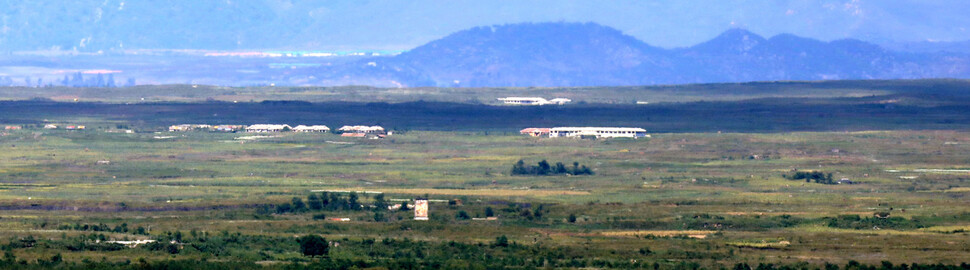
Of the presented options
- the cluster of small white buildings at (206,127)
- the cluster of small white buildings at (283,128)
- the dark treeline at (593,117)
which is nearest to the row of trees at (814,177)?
the dark treeline at (593,117)

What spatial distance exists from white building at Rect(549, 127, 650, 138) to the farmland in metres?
3.68

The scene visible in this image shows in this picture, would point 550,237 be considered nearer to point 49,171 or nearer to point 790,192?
point 790,192

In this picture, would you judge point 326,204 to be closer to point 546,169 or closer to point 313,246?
point 313,246

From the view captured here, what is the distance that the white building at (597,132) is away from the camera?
547ft

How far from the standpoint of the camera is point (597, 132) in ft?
553

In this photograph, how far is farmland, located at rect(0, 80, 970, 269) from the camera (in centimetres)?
7681

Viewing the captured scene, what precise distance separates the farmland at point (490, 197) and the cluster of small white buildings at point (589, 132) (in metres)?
2.51

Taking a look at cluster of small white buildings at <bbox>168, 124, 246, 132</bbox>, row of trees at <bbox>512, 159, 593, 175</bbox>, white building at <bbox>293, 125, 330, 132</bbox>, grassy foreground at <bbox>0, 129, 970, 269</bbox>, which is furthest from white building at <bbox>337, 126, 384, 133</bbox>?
row of trees at <bbox>512, 159, 593, 175</bbox>

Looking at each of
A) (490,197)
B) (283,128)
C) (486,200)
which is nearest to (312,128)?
(283,128)

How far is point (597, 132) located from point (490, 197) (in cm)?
6398

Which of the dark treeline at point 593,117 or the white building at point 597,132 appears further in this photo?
the dark treeline at point 593,117

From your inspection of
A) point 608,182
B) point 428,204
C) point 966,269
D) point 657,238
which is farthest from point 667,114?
point 966,269

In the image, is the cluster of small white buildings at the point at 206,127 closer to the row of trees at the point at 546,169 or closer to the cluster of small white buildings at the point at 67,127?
the cluster of small white buildings at the point at 67,127

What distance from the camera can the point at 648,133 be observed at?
170125 millimetres
